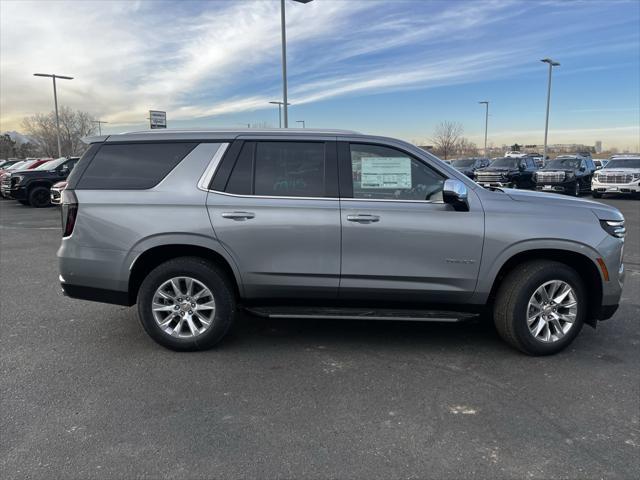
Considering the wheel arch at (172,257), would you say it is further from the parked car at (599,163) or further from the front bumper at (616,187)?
the parked car at (599,163)

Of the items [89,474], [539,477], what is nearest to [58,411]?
[89,474]

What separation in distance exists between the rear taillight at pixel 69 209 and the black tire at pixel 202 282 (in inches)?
31.3

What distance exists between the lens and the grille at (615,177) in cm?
2053

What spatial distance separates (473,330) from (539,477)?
7.89ft

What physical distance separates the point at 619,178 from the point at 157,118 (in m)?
19.7

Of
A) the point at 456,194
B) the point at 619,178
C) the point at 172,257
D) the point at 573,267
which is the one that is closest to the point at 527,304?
the point at 573,267

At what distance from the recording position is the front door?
4133 millimetres

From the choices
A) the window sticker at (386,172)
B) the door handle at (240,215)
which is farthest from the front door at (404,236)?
the door handle at (240,215)

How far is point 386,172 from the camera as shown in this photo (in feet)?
14.1

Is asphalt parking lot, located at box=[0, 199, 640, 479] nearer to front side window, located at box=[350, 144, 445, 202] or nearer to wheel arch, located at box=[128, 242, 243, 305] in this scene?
wheel arch, located at box=[128, 242, 243, 305]

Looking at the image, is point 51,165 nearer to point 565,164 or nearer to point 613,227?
point 613,227

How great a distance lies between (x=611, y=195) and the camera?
22875 mm

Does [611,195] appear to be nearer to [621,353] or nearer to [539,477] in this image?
[621,353]

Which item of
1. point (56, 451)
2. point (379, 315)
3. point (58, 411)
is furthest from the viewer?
point (379, 315)
